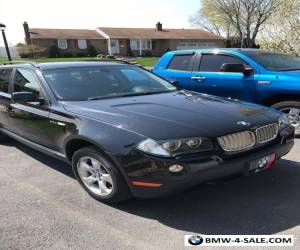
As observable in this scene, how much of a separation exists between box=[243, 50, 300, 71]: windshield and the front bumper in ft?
10.7

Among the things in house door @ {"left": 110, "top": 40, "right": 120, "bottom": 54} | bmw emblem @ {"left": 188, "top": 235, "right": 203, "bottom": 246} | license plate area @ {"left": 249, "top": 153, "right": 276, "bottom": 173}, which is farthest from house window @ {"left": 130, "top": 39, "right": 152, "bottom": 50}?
bmw emblem @ {"left": 188, "top": 235, "right": 203, "bottom": 246}

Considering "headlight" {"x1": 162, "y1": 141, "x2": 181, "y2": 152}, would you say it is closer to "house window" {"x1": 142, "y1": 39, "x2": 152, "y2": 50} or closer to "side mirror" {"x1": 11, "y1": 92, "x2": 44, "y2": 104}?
"side mirror" {"x1": 11, "y1": 92, "x2": 44, "y2": 104}

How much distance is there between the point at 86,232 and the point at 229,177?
4.67ft

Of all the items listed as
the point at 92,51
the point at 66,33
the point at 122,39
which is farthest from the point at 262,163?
the point at 122,39

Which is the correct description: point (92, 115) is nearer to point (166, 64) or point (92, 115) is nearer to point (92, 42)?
point (166, 64)

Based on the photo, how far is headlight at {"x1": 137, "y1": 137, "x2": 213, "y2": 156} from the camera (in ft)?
10.0

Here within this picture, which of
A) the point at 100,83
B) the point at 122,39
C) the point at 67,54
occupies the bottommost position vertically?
the point at 67,54

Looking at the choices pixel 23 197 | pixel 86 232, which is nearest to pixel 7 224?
pixel 23 197

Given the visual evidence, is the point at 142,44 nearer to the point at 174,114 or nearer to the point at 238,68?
the point at 238,68

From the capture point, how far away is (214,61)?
21.9 feet

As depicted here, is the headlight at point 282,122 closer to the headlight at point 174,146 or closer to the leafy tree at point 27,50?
the headlight at point 174,146

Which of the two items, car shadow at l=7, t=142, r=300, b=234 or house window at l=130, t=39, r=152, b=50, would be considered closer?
car shadow at l=7, t=142, r=300, b=234

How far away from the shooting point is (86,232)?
10.5ft

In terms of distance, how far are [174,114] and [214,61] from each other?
137 inches
